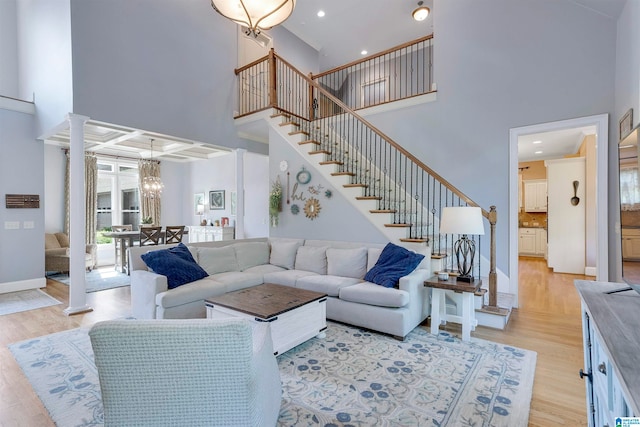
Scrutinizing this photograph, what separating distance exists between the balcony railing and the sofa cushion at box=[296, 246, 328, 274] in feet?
3.26

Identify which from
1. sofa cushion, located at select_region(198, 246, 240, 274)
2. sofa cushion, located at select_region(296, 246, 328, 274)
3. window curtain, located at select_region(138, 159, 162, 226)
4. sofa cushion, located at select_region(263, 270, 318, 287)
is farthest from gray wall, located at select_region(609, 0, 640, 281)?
window curtain, located at select_region(138, 159, 162, 226)

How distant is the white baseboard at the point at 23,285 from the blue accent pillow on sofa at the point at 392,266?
589cm

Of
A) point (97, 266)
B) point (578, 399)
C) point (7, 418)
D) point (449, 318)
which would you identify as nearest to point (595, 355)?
point (578, 399)

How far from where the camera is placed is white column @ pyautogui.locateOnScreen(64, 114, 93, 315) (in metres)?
4.09

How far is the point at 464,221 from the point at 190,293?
10.2 feet

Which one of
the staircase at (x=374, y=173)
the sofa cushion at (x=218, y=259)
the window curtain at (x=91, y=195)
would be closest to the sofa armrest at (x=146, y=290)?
the sofa cushion at (x=218, y=259)

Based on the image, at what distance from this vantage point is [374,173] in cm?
575

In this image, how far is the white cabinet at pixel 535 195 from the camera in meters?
8.41

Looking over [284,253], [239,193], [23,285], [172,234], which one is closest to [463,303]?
[284,253]

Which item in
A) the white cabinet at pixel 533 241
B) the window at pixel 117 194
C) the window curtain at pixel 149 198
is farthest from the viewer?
the white cabinet at pixel 533 241

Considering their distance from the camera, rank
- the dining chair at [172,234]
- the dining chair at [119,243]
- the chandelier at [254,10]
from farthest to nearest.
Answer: the dining chair at [119,243] → the dining chair at [172,234] → the chandelier at [254,10]

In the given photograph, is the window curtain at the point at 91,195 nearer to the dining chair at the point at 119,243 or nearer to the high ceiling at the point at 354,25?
the dining chair at the point at 119,243

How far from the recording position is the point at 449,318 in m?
3.29

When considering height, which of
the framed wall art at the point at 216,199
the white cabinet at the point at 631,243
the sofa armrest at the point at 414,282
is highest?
the framed wall art at the point at 216,199
